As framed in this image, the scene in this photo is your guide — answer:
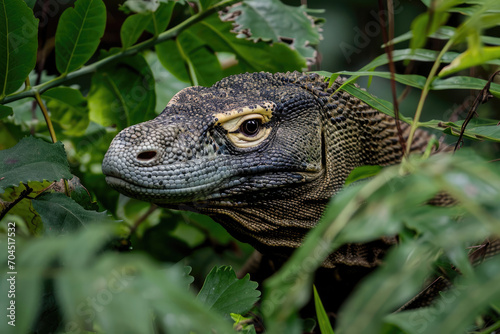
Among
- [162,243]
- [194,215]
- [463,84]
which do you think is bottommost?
[162,243]

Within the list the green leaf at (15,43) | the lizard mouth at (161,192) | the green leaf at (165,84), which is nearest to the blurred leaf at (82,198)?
the lizard mouth at (161,192)

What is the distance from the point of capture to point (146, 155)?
1664 millimetres

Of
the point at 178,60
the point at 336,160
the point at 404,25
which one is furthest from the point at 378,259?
the point at 404,25

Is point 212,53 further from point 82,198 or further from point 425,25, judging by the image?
point 425,25

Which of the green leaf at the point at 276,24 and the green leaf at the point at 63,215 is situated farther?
the green leaf at the point at 276,24

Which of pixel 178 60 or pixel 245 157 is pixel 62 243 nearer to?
pixel 245 157

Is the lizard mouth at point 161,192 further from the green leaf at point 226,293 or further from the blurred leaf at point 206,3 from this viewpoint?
the blurred leaf at point 206,3

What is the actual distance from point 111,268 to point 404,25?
14.7ft

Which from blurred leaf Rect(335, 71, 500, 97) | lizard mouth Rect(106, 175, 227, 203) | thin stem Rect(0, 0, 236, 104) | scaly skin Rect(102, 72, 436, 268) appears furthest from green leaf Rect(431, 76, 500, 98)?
thin stem Rect(0, 0, 236, 104)

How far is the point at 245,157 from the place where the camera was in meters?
1.84

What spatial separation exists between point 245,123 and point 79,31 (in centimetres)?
82

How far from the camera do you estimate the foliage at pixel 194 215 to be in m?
0.59

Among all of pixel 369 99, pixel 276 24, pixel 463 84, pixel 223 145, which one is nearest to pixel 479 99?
pixel 463 84

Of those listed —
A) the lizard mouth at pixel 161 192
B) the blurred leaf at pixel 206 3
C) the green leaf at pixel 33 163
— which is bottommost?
the lizard mouth at pixel 161 192
